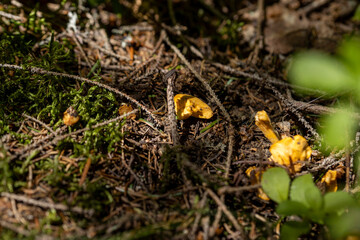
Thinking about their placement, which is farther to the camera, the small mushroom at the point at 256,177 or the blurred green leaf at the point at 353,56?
the small mushroom at the point at 256,177

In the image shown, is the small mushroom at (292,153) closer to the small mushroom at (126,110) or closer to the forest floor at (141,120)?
the forest floor at (141,120)

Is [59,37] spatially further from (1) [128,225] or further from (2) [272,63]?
(2) [272,63]

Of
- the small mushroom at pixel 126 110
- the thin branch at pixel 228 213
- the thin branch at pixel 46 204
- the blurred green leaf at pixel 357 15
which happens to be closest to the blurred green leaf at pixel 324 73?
the thin branch at pixel 228 213

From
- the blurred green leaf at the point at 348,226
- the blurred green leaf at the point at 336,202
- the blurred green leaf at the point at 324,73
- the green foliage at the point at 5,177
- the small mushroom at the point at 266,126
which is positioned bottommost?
the green foliage at the point at 5,177

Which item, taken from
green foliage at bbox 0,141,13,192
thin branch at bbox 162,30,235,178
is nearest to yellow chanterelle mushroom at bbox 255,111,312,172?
thin branch at bbox 162,30,235,178

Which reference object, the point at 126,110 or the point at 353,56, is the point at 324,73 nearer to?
the point at 353,56

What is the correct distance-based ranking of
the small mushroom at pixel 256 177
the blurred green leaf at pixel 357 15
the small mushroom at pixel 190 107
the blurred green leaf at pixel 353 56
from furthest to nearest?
the blurred green leaf at pixel 357 15, the small mushroom at pixel 190 107, the small mushroom at pixel 256 177, the blurred green leaf at pixel 353 56

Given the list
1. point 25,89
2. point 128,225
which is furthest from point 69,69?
point 128,225
